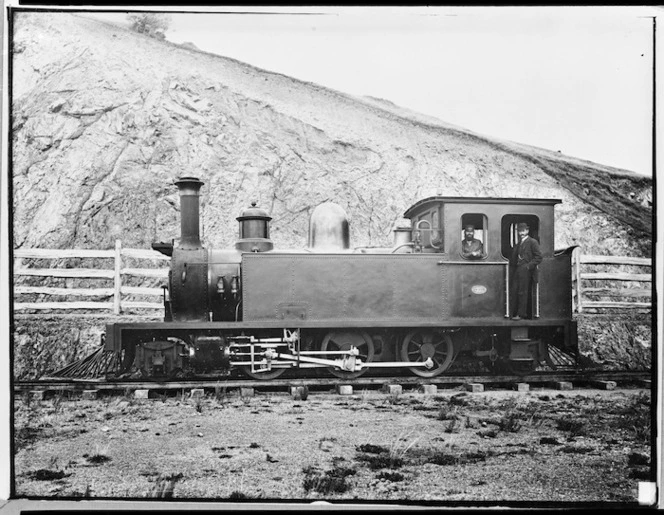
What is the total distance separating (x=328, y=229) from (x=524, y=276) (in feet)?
7.56

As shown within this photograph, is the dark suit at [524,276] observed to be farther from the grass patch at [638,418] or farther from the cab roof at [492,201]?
the grass patch at [638,418]

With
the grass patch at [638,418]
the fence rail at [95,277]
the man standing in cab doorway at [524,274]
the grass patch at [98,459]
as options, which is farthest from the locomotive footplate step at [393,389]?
the fence rail at [95,277]

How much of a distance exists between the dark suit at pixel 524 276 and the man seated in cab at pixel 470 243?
1.54ft

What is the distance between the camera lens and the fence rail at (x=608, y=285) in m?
6.26

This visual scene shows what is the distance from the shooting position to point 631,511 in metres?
5.99

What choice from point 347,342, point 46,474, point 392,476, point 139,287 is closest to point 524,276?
point 347,342

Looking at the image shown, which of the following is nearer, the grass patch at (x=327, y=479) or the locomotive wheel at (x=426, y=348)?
the grass patch at (x=327, y=479)

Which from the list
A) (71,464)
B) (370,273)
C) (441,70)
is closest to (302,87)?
(441,70)

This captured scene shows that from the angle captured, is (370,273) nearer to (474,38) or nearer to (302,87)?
(302,87)

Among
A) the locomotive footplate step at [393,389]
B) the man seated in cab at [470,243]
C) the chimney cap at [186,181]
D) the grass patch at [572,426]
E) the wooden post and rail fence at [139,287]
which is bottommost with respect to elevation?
the grass patch at [572,426]

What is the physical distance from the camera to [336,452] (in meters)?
6.00

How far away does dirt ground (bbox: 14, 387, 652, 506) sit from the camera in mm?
5852

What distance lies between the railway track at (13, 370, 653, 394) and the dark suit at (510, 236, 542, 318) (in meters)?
0.79

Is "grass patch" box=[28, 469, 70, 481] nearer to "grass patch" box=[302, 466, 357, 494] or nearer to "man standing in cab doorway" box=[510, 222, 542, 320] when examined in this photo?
"grass patch" box=[302, 466, 357, 494]
